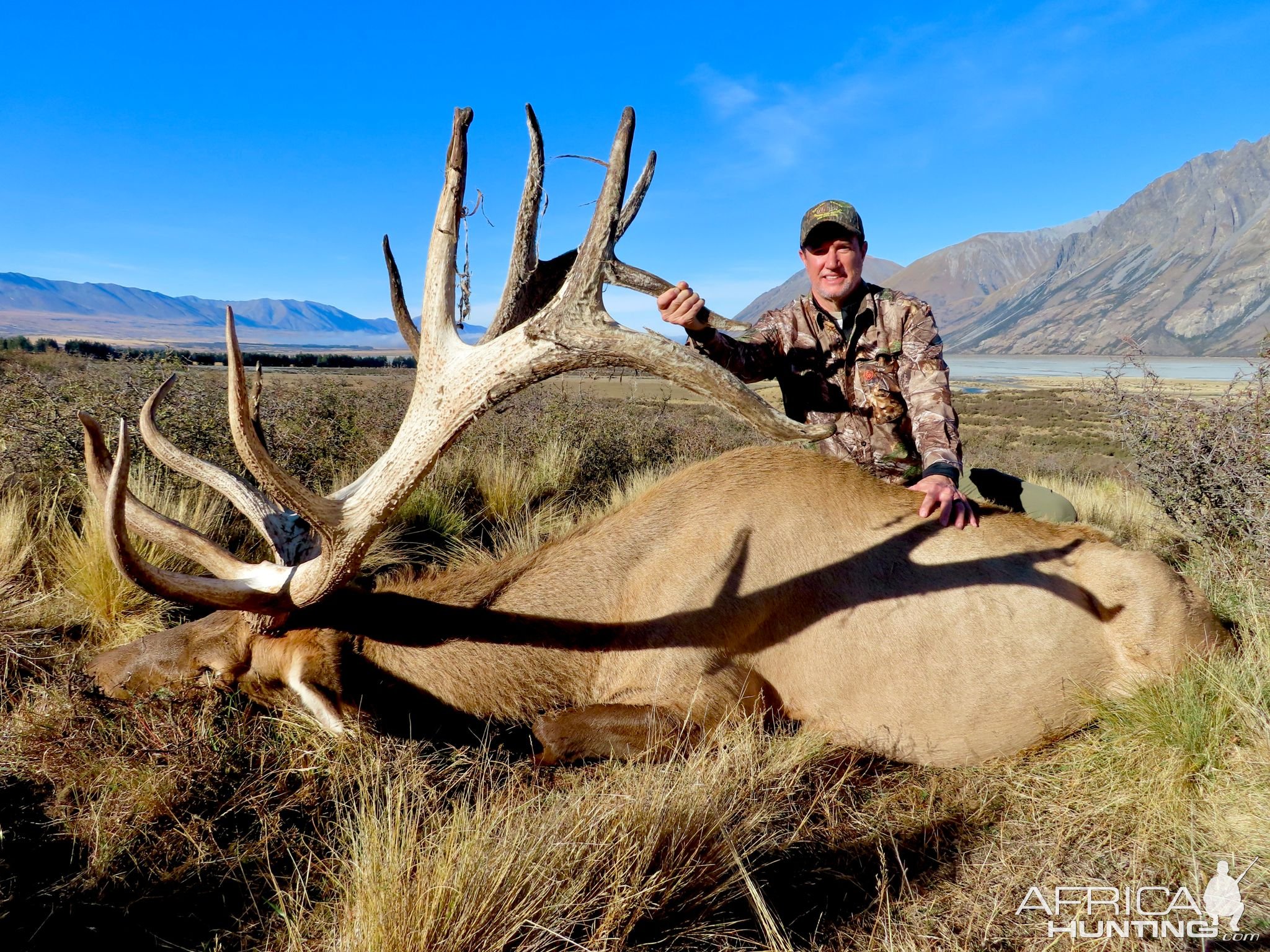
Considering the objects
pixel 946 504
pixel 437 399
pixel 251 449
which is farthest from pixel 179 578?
pixel 946 504

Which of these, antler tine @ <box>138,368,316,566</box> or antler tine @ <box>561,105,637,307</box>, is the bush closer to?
antler tine @ <box>561,105,637,307</box>

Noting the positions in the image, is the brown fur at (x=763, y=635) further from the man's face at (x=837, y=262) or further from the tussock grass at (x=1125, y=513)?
the tussock grass at (x=1125, y=513)

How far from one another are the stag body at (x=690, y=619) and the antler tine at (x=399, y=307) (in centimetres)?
1

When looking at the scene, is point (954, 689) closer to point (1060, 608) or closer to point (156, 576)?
point (1060, 608)

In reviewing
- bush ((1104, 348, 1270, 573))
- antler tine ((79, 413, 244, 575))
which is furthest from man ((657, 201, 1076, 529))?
antler tine ((79, 413, 244, 575))

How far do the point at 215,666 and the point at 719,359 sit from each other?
9.88ft

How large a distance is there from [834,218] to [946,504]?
206 centimetres

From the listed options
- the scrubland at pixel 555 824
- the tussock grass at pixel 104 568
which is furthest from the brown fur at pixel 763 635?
the tussock grass at pixel 104 568

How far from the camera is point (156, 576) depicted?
2.36 m

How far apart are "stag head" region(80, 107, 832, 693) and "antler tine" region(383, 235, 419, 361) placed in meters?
0.60

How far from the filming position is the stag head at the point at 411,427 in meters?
2.13

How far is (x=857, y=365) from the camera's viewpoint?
4469 mm

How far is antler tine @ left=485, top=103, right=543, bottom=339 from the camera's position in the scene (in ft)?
7.75

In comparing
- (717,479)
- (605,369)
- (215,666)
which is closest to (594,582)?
(717,479)
